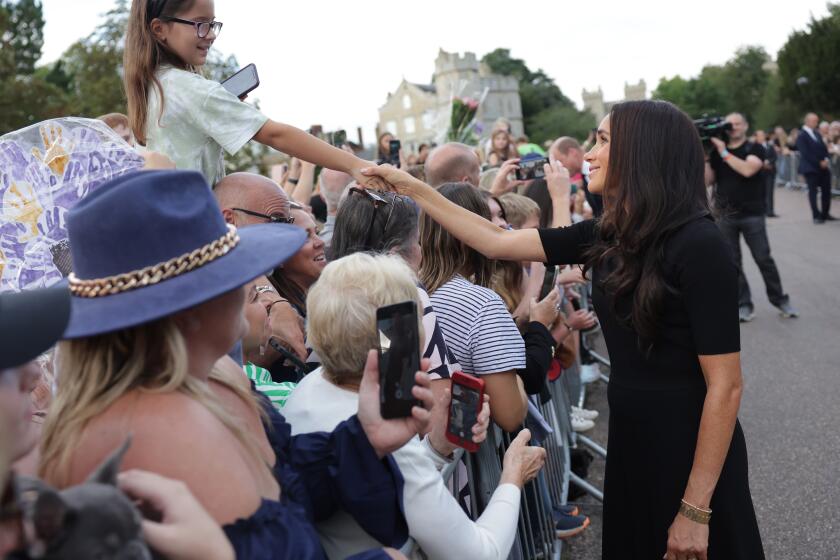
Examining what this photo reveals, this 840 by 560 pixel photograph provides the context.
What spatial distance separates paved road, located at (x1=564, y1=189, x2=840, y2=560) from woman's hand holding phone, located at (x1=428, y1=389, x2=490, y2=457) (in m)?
2.27

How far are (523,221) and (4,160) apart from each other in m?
3.29

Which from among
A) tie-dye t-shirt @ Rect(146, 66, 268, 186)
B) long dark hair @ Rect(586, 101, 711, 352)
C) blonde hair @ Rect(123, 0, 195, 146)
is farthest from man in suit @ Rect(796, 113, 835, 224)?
blonde hair @ Rect(123, 0, 195, 146)

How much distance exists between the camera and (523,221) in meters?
5.21

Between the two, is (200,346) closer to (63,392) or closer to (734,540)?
(63,392)

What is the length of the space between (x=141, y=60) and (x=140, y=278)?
1.79 m

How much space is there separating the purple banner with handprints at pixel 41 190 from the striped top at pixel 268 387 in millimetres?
651

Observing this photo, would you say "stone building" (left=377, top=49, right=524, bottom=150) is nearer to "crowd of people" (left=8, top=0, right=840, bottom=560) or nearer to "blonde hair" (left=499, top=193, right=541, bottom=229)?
"blonde hair" (left=499, top=193, right=541, bottom=229)

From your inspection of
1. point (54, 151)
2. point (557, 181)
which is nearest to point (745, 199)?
point (557, 181)

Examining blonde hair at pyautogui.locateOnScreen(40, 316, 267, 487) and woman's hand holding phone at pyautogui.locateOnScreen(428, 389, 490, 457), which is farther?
woman's hand holding phone at pyautogui.locateOnScreen(428, 389, 490, 457)

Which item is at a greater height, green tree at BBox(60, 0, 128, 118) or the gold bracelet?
green tree at BBox(60, 0, 128, 118)

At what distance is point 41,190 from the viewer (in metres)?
2.57

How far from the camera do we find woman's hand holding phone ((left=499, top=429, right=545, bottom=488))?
260cm

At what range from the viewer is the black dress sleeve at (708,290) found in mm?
2479

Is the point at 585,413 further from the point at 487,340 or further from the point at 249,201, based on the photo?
the point at 249,201
